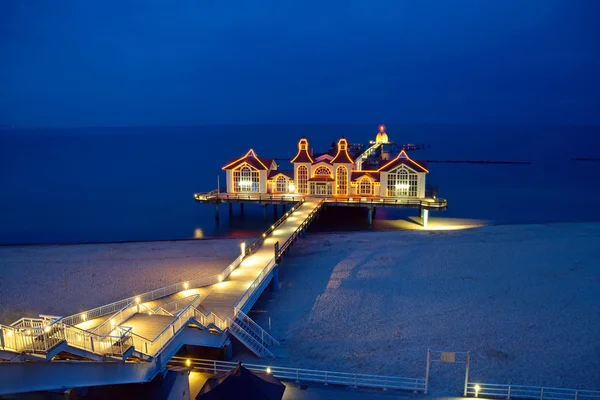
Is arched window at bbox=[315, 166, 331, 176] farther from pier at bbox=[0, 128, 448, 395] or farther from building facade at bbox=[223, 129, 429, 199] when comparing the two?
pier at bbox=[0, 128, 448, 395]

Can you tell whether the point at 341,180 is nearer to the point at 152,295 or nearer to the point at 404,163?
the point at 404,163

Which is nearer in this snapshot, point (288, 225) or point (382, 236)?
point (288, 225)

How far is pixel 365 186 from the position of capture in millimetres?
43312

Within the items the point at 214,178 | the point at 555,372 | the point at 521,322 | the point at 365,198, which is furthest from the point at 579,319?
the point at 214,178

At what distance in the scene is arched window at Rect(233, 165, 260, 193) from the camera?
44.9 metres

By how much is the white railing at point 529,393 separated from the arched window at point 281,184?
31.2 meters

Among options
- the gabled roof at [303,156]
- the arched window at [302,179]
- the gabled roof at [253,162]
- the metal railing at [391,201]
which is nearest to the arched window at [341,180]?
the metal railing at [391,201]

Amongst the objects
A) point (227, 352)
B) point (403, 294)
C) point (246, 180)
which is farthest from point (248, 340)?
point (246, 180)

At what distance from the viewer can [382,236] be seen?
36.5 metres

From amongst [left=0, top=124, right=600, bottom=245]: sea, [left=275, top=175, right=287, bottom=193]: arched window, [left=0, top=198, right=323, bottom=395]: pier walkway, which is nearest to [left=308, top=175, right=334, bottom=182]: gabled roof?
[left=275, top=175, right=287, bottom=193]: arched window

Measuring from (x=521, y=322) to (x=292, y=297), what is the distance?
9.93 m

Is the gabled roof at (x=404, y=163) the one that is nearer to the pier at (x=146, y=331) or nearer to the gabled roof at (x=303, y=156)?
the gabled roof at (x=303, y=156)

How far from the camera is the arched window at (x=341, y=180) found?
43.3 meters

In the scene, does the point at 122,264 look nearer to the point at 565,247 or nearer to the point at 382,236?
the point at 382,236
